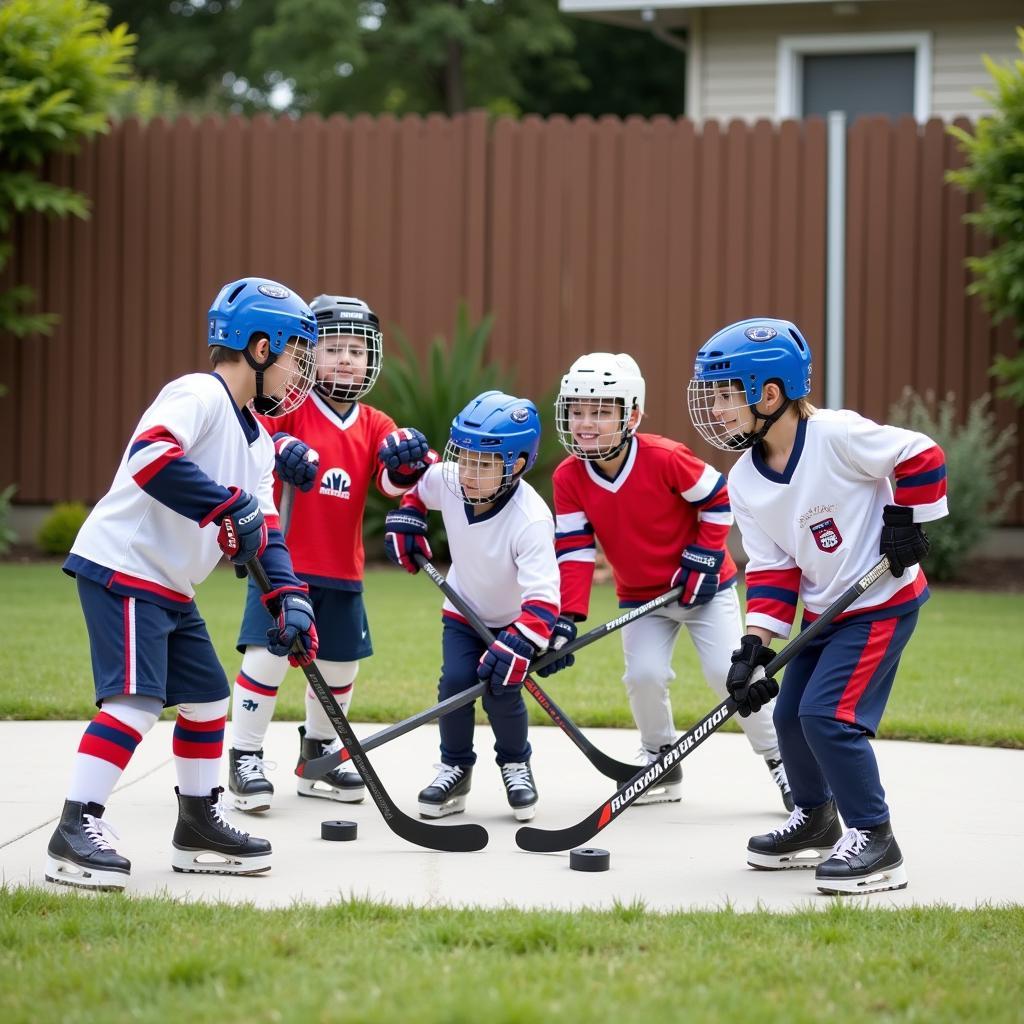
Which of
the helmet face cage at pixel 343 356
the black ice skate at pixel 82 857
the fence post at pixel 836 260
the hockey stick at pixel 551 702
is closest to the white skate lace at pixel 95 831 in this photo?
the black ice skate at pixel 82 857

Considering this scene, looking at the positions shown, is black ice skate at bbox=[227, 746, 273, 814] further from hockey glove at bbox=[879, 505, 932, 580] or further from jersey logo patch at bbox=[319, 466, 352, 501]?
hockey glove at bbox=[879, 505, 932, 580]

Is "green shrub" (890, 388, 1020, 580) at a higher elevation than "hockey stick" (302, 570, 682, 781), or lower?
higher

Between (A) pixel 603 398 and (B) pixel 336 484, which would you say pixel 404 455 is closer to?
(B) pixel 336 484

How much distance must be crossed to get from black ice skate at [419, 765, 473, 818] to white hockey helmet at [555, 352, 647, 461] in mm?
1161

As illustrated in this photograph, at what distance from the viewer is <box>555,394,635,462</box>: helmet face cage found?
16.4 ft

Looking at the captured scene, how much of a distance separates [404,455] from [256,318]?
0.96 metres

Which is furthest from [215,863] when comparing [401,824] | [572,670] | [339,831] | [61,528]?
[61,528]

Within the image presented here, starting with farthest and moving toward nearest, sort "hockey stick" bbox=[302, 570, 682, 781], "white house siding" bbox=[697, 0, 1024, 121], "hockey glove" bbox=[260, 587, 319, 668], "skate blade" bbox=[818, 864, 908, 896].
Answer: "white house siding" bbox=[697, 0, 1024, 121]
"hockey stick" bbox=[302, 570, 682, 781]
"hockey glove" bbox=[260, 587, 319, 668]
"skate blade" bbox=[818, 864, 908, 896]

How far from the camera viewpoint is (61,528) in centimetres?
1125

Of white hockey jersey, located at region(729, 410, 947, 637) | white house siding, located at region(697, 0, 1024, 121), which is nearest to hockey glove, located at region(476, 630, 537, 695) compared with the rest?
white hockey jersey, located at region(729, 410, 947, 637)

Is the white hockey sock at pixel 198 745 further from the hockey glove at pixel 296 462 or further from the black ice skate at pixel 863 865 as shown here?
the black ice skate at pixel 863 865

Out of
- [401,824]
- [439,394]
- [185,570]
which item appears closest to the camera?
[185,570]

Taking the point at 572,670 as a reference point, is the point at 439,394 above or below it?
above

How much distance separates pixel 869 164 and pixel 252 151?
4.78 metres
